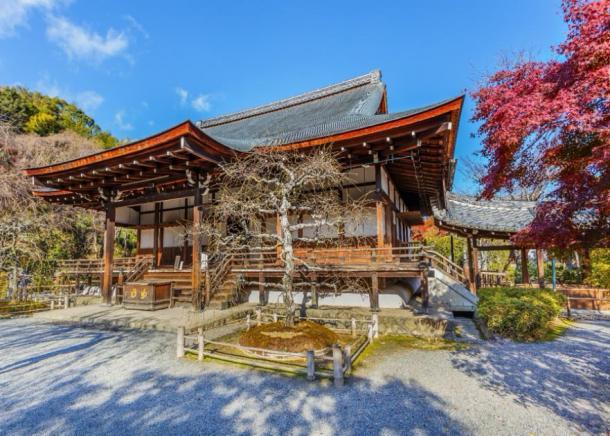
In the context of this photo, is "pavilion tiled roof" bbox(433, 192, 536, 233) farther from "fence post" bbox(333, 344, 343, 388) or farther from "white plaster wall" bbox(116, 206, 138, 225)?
"white plaster wall" bbox(116, 206, 138, 225)

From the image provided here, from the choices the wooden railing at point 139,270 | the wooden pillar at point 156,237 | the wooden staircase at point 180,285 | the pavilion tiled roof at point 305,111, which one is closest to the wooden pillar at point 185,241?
the wooden pillar at point 156,237

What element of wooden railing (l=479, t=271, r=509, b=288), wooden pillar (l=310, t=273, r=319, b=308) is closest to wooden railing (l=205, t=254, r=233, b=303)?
wooden pillar (l=310, t=273, r=319, b=308)

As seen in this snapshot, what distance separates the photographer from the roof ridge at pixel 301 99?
16000 millimetres

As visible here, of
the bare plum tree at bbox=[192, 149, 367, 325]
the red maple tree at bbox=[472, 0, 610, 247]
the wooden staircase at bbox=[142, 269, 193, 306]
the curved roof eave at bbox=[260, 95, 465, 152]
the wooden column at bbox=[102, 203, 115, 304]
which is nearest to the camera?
the red maple tree at bbox=[472, 0, 610, 247]

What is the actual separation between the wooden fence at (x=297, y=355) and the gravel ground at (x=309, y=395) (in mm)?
197

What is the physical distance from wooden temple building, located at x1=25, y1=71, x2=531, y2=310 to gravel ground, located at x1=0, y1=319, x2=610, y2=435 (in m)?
3.09

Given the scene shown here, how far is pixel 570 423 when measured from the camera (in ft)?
10.9

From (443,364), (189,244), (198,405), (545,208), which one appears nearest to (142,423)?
(198,405)

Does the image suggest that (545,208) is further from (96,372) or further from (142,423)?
(96,372)

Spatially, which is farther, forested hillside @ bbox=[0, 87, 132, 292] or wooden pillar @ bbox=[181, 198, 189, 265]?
wooden pillar @ bbox=[181, 198, 189, 265]

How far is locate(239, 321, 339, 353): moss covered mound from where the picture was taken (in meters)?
5.53

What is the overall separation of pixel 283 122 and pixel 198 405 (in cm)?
1314

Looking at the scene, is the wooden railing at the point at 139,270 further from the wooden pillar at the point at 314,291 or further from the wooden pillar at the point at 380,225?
the wooden pillar at the point at 380,225

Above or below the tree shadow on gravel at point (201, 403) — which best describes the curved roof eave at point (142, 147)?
above
